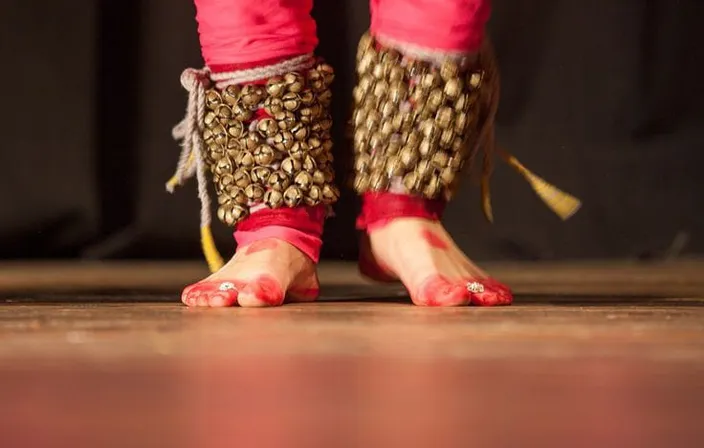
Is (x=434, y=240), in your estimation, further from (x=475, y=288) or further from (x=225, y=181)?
(x=225, y=181)

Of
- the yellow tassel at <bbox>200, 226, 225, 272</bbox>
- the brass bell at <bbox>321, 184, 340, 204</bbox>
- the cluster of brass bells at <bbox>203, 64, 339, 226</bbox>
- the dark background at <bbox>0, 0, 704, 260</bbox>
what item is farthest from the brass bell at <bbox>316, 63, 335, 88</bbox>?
the dark background at <bbox>0, 0, 704, 260</bbox>

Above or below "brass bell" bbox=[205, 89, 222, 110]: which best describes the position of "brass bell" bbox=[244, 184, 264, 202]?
below

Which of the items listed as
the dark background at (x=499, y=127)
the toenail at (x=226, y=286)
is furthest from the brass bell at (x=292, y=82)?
the dark background at (x=499, y=127)

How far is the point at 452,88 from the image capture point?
982mm

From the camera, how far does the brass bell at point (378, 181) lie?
1.02m

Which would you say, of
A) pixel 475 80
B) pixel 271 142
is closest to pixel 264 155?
pixel 271 142

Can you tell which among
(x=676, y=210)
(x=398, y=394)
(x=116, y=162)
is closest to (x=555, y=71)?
(x=676, y=210)

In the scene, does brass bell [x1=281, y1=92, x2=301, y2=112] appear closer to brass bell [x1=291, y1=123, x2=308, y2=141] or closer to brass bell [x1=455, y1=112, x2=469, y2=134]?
brass bell [x1=291, y1=123, x2=308, y2=141]

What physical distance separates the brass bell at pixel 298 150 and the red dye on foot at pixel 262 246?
87 mm

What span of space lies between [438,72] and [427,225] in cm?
16

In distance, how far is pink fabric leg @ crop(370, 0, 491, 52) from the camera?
38.1 inches

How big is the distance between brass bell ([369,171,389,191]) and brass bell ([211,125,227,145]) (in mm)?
153

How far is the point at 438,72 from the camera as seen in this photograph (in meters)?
0.98

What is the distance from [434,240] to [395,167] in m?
0.08
